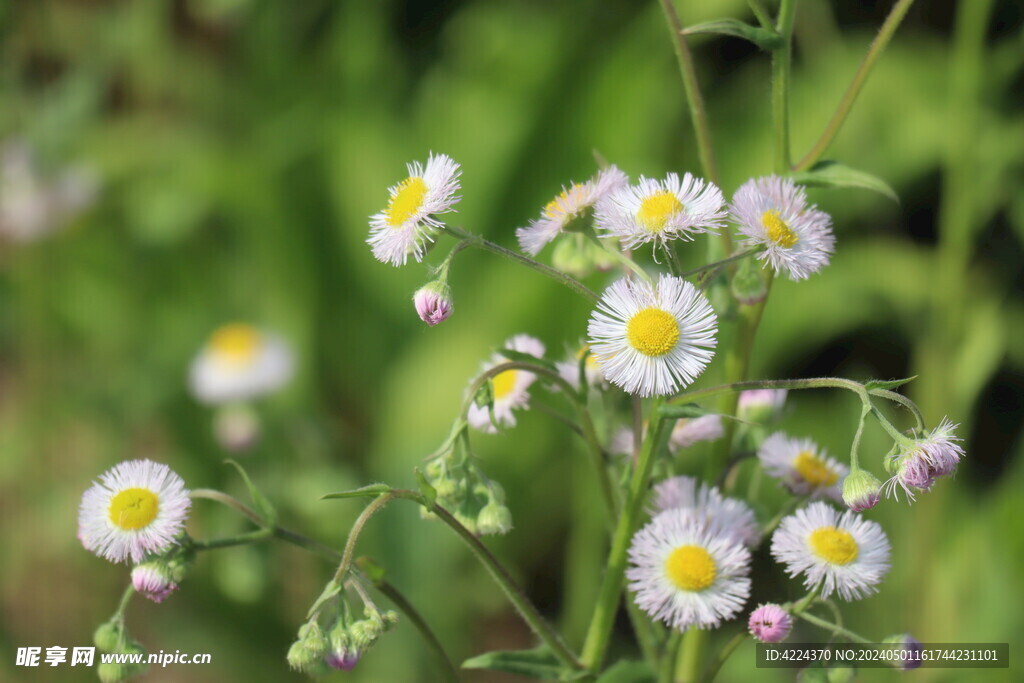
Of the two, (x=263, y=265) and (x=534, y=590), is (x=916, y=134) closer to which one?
(x=534, y=590)

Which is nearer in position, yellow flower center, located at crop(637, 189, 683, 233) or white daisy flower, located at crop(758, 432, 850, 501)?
yellow flower center, located at crop(637, 189, 683, 233)

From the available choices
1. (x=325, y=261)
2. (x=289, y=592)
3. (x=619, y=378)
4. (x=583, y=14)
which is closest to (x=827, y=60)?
(x=583, y=14)

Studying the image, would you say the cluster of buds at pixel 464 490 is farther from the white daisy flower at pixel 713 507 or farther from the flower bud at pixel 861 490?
the flower bud at pixel 861 490

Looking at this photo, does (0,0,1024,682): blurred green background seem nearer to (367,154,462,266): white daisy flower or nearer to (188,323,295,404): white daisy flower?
(188,323,295,404): white daisy flower

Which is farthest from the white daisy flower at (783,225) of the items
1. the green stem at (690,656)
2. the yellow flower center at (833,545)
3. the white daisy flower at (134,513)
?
the white daisy flower at (134,513)

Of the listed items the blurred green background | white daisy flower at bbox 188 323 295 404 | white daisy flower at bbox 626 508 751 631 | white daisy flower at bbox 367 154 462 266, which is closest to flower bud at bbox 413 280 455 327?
white daisy flower at bbox 367 154 462 266

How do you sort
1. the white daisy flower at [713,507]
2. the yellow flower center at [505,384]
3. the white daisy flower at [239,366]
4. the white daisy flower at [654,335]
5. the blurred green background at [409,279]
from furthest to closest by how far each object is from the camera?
1. the white daisy flower at [239,366]
2. the blurred green background at [409,279]
3. the yellow flower center at [505,384]
4. the white daisy flower at [713,507]
5. the white daisy flower at [654,335]

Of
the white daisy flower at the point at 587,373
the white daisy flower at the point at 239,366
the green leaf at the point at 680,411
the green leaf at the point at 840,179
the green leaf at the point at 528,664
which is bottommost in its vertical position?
the green leaf at the point at 528,664
